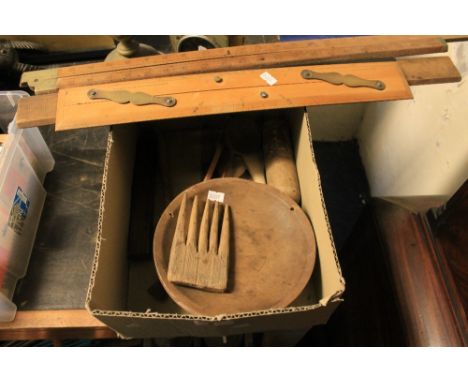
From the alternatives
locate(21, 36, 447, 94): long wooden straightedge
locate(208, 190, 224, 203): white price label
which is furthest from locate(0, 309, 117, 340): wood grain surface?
locate(21, 36, 447, 94): long wooden straightedge

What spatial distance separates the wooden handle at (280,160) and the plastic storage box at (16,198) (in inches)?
18.7

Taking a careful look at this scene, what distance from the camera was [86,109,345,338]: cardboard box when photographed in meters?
0.47

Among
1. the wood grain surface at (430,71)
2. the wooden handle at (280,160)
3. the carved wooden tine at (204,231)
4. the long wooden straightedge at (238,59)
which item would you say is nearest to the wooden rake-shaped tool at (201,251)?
the carved wooden tine at (204,231)

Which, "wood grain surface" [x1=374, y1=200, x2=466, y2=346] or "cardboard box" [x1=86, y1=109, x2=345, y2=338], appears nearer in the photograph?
"cardboard box" [x1=86, y1=109, x2=345, y2=338]

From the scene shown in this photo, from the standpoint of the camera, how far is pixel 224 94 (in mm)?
584

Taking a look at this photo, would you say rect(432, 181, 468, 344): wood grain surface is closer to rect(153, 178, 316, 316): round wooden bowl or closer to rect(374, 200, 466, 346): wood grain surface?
rect(374, 200, 466, 346): wood grain surface

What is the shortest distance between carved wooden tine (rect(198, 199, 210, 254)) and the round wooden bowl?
0.09 feet

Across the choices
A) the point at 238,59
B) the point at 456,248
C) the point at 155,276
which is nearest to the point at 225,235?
the point at 155,276

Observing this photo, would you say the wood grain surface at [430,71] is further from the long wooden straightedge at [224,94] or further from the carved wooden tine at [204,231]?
the carved wooden tine at [204,231]

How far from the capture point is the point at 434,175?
841mm

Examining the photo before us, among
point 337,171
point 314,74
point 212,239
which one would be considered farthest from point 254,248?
point 337,171

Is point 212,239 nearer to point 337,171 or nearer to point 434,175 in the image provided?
point 434,175

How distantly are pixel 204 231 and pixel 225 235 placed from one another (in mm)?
37

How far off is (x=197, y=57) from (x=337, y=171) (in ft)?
2.91
